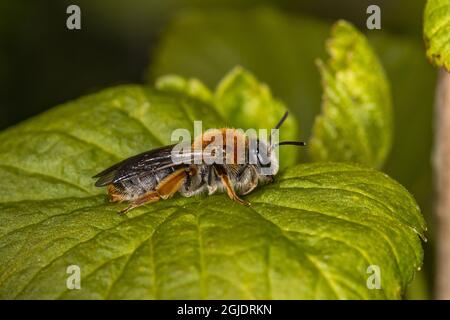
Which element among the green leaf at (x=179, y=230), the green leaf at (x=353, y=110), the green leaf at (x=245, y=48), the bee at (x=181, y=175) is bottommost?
the green leaf at (x=179, y=230)

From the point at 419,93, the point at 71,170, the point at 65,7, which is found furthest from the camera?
the point at 65,7

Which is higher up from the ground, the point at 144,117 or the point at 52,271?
the point at 144,117

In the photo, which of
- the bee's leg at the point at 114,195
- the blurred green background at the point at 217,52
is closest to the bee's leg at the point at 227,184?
the bee's leg at the point at 114,195

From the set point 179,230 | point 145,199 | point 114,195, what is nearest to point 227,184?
point 145,199

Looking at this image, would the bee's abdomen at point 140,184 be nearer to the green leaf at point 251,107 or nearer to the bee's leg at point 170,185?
the bee's leg at point 170,185

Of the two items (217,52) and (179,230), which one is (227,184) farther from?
(217,52)

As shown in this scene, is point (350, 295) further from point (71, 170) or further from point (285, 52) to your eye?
point (285, 52)
